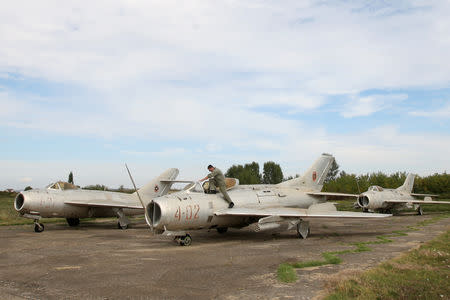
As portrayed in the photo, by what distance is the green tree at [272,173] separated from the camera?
287 feet

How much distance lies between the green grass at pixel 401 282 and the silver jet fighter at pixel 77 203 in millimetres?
12868

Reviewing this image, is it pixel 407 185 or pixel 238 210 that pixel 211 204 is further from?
pixel 407 185

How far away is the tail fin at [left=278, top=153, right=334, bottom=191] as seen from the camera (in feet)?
55.9

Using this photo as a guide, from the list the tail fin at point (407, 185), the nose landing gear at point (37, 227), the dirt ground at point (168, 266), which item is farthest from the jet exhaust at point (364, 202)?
the nose landing gear at point (37, 227)

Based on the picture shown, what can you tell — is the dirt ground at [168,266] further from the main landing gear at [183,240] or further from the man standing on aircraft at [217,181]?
the man standing on aircraft at [217,181]

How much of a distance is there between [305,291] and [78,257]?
6.30 meters

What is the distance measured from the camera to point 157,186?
21000mm

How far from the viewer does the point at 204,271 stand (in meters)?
7.57

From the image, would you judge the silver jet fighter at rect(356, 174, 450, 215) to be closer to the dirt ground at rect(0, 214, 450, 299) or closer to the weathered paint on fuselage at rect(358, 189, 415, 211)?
the weathered paint on fuselage at rect(358, 189, 415, 211)

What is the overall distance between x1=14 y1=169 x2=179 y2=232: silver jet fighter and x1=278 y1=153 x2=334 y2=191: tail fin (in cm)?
748

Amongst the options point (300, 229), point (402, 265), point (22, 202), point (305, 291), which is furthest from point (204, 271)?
point (22, 202)

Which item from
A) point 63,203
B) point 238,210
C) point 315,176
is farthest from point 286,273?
point 63,203

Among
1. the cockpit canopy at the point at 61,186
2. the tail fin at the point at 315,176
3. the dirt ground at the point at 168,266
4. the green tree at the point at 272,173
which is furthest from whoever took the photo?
the green tree at the point at 272,173

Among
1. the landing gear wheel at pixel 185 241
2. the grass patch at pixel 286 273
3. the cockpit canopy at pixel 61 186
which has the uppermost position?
the cockpit canopy at pixel 61 186
